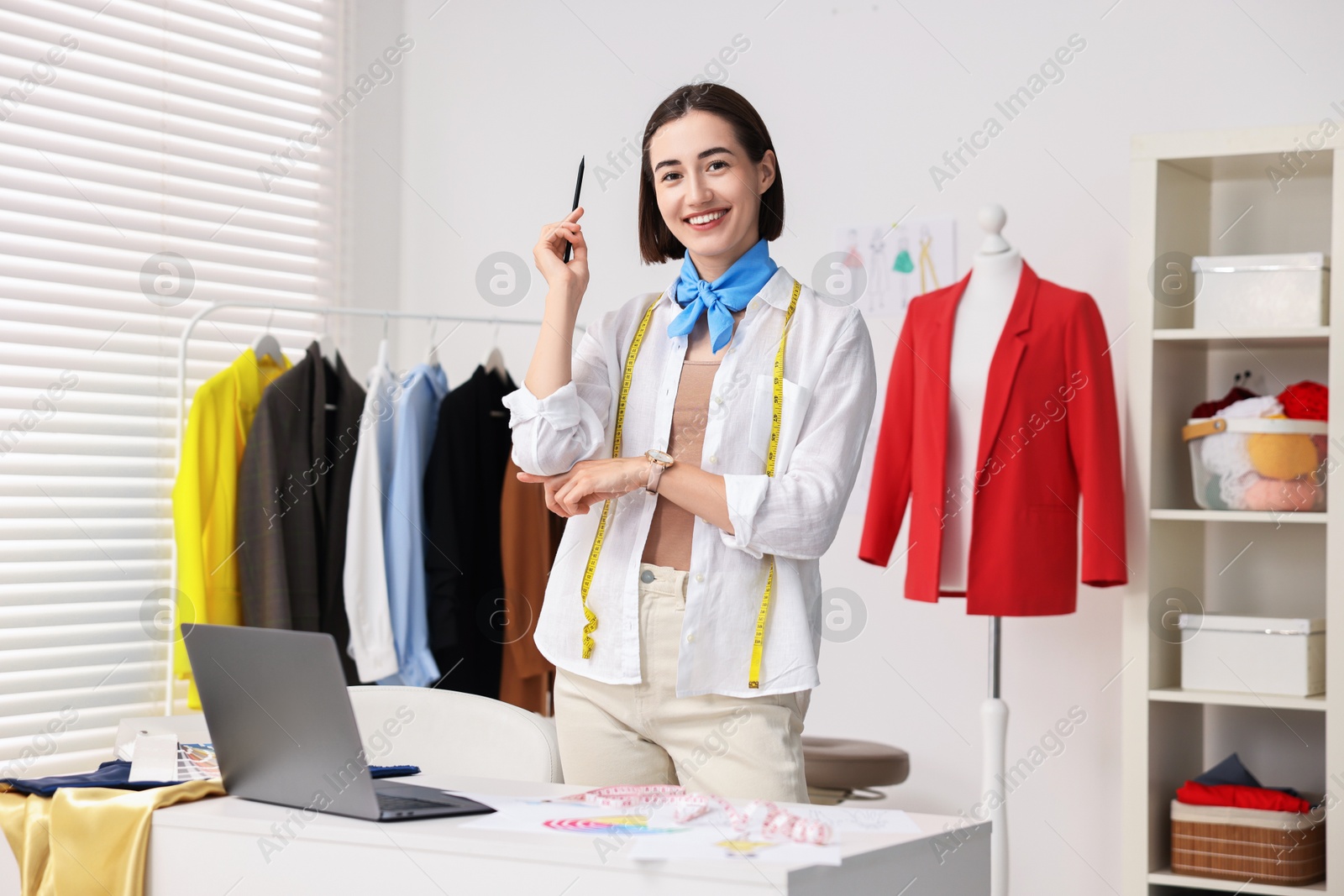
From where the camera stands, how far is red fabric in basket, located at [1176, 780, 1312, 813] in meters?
2.79

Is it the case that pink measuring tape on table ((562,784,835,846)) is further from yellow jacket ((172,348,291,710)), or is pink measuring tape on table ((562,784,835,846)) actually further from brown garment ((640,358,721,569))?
yellow jacket ((172,348,291,710))

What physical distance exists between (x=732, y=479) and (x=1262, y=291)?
6.05 ft

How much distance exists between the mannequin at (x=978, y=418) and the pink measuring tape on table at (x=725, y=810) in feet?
5.73

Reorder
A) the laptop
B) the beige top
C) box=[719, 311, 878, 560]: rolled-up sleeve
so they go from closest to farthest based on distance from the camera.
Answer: the laptop < box=[719, 311, 878, 560]: rolled-up sleeve < the beige top

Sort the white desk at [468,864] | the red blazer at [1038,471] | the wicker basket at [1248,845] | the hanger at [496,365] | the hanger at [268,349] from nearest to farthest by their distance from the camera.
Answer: the white desk at [468,864]
the wicker basket at [1248,845]
the red blazer at [1038,471]
the hanger at [268,349]
the hanger at [496,365]

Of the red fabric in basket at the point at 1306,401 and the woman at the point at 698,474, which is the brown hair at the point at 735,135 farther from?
the red fabric in basket at the point at 1306,401

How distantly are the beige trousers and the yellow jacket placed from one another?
170cm

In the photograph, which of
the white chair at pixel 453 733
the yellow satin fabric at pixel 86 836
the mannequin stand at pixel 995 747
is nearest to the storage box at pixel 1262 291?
the mannequin stand at pixel 995 747

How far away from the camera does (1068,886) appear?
3.38 m

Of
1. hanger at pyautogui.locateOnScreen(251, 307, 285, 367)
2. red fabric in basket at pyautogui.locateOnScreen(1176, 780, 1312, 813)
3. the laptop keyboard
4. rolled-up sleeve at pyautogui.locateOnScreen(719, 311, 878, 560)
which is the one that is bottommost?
red fabric in basket at pyautogui.locateOnScreen(1176, 780, 1312, 813)

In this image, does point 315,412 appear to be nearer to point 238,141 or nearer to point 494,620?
point 494,620

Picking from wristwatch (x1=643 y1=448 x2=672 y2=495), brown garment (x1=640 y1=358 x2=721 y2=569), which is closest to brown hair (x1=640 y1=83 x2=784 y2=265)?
brown garment (x1=640 y1=358 x2=721 y2=569)

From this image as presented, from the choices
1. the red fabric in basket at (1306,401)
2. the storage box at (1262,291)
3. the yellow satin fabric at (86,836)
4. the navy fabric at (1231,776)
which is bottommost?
the navy fabric at (1231,776)

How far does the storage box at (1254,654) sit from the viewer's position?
9.30 ft
